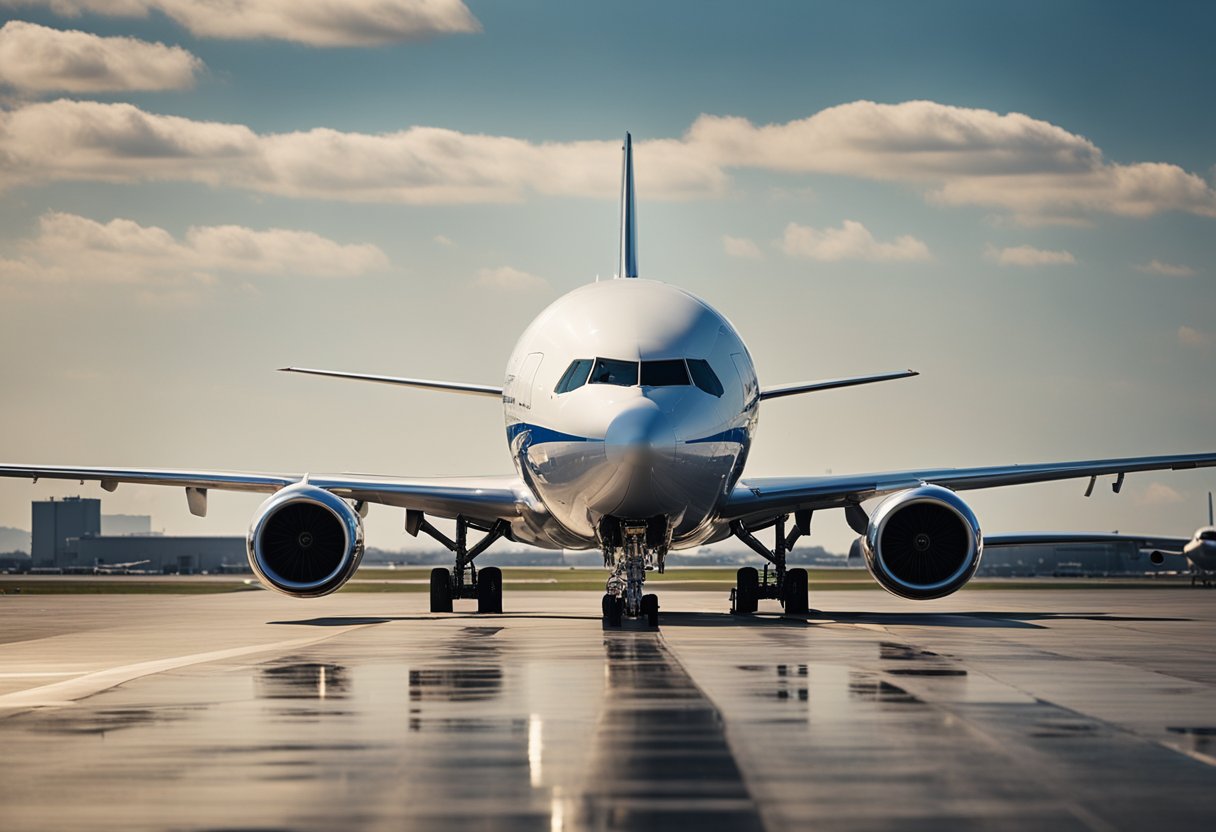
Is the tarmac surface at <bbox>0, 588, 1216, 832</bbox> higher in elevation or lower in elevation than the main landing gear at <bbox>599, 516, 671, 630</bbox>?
lower

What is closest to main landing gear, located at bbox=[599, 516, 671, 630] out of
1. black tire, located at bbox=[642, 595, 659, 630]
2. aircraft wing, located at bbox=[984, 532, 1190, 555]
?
black tire, located at bbox=[642, 595, 659, 630]

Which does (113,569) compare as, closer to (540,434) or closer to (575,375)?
(540,434)

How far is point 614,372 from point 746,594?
7767 millimetres

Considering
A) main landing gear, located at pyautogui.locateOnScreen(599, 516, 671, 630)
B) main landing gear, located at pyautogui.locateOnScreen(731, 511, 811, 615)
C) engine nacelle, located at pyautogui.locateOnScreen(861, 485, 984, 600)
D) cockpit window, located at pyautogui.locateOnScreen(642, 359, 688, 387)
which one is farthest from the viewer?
main landing gear, located at pyautogui.locateOnScreen(731, 511, 811, 615)

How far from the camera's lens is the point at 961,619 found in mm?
24312

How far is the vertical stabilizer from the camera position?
29827 mm

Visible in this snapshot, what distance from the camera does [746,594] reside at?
26.4 meters

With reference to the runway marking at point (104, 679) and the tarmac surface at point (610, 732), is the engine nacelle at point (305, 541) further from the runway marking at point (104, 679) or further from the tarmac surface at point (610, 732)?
the runway marking at point (104, 679)

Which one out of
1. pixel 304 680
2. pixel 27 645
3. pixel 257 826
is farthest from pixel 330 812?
pixel 27 645

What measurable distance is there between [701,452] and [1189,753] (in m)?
11.0

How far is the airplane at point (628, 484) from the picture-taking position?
63.4 feet

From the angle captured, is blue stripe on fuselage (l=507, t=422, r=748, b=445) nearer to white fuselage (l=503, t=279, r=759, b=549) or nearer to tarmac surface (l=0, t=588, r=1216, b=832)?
white fuselage (l=503, t=279, r=759, b=549)

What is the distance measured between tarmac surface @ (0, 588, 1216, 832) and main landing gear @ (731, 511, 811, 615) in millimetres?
6359

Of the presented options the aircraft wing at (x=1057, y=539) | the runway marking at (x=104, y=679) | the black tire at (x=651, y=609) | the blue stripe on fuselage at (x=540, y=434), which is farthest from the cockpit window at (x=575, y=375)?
the aircraft wing at (x=1057, y=539)
